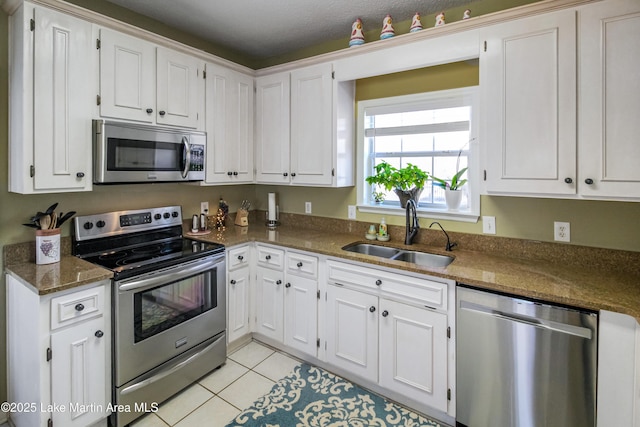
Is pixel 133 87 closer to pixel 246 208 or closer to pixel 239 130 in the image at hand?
pixel 239 130

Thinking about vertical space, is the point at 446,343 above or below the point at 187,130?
below

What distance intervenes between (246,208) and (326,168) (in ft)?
3.72

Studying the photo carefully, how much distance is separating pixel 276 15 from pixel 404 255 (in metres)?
2.05

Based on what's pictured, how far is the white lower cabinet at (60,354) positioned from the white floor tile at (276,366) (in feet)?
3.27

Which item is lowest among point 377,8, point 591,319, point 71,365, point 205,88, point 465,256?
point 71,365

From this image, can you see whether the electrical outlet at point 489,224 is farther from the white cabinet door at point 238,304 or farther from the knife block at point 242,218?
the knife block at point 242,218

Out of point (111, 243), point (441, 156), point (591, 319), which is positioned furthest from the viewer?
point (441, 156)

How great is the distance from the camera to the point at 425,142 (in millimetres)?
2648

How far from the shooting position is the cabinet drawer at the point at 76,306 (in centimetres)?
168

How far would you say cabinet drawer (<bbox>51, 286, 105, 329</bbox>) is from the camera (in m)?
1.68

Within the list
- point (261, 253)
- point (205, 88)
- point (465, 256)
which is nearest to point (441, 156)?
point (465, 256)

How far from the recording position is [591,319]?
4.89 feet

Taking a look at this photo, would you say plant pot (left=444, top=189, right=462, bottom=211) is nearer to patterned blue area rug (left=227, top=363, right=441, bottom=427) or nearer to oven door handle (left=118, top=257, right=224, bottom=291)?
patterned blue area rug (left=227, top=363, right=441, bottom=427)

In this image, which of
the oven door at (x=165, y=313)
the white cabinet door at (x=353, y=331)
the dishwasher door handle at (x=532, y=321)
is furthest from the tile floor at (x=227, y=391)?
the dishwasher door handle at (x=532, y=321)
